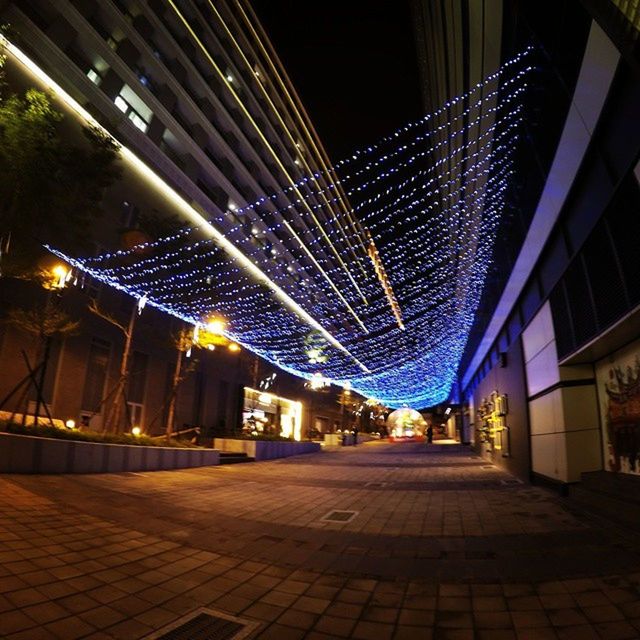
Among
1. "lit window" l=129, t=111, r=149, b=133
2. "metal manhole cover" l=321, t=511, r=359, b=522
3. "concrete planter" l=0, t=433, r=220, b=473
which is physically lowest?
"metal manhole cover" l=321, t=511, r=359, b=522

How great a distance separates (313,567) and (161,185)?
714 inches

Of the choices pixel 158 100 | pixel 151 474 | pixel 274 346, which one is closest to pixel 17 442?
pixel 151 474

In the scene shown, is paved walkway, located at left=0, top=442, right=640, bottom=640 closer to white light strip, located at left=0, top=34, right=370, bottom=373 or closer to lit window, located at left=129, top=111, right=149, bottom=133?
white light strip, located at left=0, top=34, right=370, bottom=373

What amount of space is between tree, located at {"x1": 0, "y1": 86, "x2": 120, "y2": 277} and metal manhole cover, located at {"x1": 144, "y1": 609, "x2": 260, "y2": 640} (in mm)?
7811

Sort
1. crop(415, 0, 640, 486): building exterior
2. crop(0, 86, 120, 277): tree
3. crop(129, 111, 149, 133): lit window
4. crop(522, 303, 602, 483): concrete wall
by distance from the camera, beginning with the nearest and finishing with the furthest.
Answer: crop(415, 0, 640, 486): building exterior
crop(0, 86, 120, 277): tree
crop(522, 303, 602, 483): concrete wall
crop(129, 111, 149, 133): lit window

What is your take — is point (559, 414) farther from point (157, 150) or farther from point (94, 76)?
point (94, 76)

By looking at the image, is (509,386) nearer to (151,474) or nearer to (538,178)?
(538,178)

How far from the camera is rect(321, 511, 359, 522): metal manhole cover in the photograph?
6496 millimetres

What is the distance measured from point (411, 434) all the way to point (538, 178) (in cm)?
5150

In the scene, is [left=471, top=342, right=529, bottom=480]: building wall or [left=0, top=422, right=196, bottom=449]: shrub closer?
[left=0, top=422, right=196, bottom=449]: shrub

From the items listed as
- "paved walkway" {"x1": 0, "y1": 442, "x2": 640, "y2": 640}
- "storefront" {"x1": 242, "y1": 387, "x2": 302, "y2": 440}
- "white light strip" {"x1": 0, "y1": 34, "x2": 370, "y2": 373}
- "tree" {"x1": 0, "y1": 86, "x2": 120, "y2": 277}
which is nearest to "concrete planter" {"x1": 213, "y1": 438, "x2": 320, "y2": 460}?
"storefront" {"x1": 242, "y1": 387, "x2": 302, "y2": 440}

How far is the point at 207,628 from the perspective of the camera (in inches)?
116

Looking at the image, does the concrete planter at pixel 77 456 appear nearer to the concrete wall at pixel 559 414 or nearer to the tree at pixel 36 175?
the tree at pixel 36 175

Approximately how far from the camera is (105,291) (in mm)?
16078
